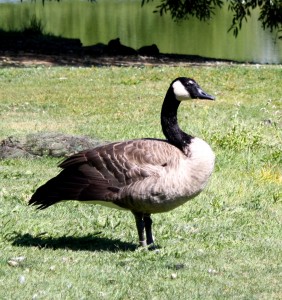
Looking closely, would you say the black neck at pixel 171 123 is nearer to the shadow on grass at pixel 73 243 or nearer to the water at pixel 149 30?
the shadow on grass at pixel 73 243

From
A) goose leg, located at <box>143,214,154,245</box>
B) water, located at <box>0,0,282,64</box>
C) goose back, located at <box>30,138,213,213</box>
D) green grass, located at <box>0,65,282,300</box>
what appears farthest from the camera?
water, located at <box>0,0,282,64</box>

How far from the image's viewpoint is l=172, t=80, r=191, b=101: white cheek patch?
7035mm

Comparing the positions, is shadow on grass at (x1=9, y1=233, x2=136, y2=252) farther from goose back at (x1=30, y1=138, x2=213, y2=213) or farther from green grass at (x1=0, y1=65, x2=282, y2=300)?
goose back at (x1=30, y1=138, x2=213, y2=213)

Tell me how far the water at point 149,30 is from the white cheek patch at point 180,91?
19.7 m

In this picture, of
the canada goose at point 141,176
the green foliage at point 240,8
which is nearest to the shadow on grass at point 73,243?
the canada goose at point 141,176

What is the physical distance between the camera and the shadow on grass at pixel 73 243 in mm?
6977

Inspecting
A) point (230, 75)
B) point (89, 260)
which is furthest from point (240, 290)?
point (230, 75)

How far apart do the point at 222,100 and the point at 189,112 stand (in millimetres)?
1320

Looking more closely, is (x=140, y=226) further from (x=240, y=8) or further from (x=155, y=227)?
(x=240, y=8)

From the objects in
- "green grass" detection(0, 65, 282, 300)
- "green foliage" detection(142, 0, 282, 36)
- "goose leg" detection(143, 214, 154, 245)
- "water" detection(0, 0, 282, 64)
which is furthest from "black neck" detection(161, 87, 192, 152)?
"water" detection(0, 0, 282, 64)

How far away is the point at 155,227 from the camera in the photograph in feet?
25.5

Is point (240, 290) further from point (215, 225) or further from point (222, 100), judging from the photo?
point (222, 100)

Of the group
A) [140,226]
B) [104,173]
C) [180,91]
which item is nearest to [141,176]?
[104,173]

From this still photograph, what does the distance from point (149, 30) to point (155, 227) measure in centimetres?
3109
